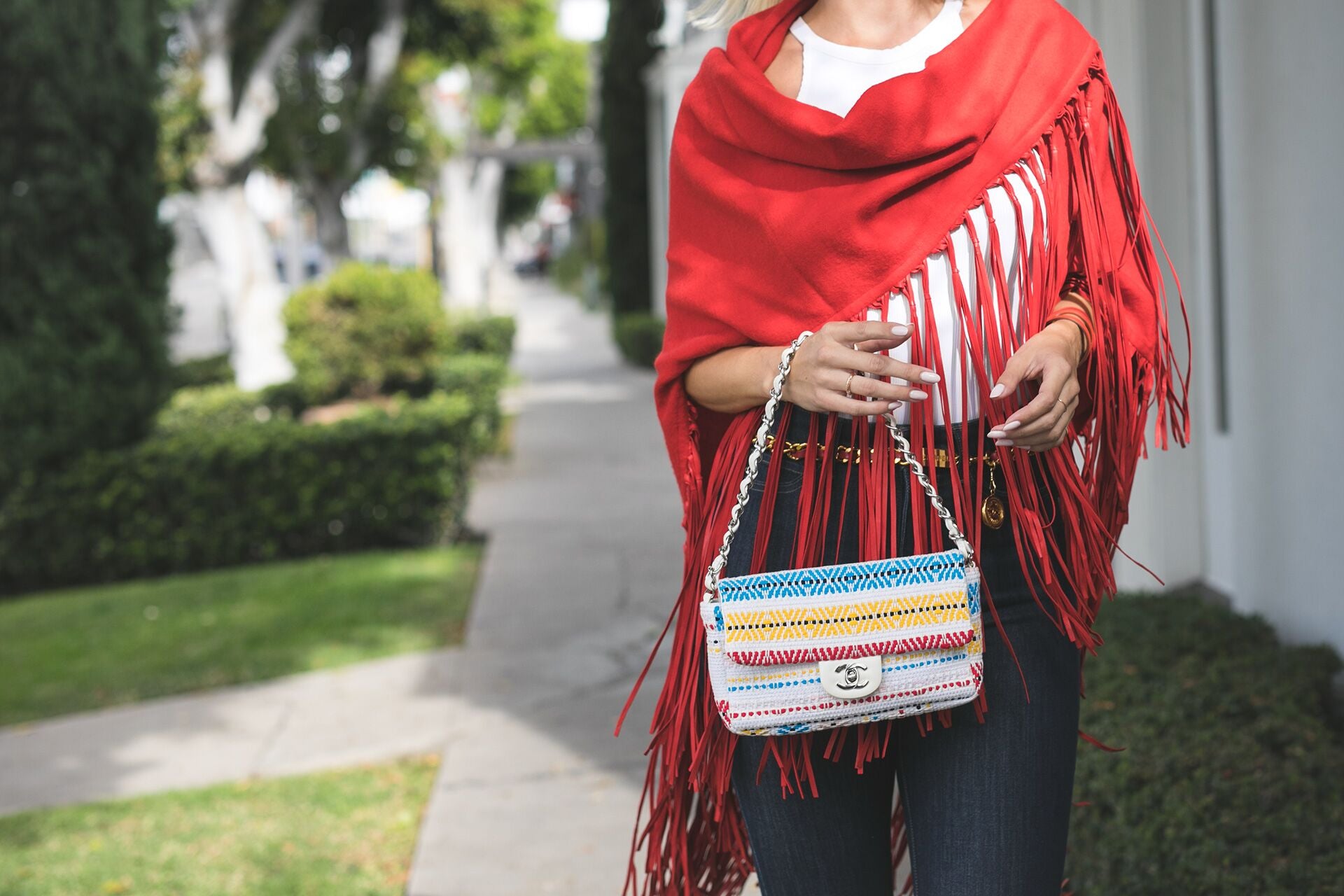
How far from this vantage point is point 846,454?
155cm

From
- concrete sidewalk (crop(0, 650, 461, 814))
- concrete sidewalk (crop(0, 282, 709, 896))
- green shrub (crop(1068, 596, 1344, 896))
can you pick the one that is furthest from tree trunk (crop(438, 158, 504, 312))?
green shrub (crop(1068, 596, 1344, 896))

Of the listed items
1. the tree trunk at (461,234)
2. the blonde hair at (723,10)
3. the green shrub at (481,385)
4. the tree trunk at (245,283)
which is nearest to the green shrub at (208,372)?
the tree trunk at (245,283)

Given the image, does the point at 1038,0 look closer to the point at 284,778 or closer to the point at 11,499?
the point at 284,778

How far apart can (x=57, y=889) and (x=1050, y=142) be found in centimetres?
334

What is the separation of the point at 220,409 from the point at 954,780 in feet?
Answer: 36.6

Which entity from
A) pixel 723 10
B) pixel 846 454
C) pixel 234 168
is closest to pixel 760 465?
pixel 846 454

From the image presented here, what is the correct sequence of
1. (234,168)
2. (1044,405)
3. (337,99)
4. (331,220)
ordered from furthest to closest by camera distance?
1. (331,220)
2. (337,99)
3. (234,168)
4. (1044,405)

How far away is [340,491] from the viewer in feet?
25.6

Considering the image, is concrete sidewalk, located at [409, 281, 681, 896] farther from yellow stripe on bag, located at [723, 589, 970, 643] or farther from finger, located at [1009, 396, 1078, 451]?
finger, located at [1009, 396, 1078, 451]

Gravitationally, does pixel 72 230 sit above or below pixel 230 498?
above

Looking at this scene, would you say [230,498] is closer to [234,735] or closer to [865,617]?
[234,735]

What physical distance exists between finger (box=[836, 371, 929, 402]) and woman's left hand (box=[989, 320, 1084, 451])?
87mm

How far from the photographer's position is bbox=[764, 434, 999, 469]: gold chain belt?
152 centimetres

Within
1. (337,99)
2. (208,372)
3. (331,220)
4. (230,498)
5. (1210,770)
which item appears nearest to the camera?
(1210,770)
